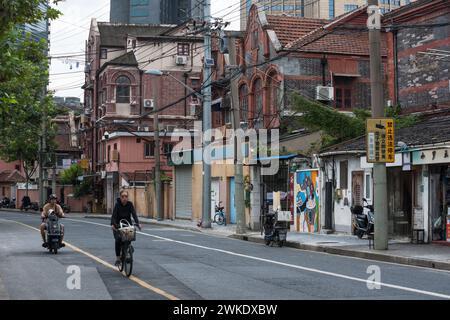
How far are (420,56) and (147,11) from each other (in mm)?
77368

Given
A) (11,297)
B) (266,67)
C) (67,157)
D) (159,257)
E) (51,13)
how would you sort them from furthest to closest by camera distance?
1. (67,157)
2. (266,67)
3. (159,257)
4. (51,13)
5. (11,297)

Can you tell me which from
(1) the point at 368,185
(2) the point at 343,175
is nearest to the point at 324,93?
(2) the point at 343,175

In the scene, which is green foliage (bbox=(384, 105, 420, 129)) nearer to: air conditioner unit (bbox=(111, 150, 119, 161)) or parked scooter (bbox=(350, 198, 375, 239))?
parked scooter (bbox=(350, 198, 375, 239))

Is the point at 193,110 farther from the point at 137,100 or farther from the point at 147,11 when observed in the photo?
the point at 147,11

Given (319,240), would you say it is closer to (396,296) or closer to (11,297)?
(396,296)

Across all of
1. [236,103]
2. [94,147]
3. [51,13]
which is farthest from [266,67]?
[94,147]

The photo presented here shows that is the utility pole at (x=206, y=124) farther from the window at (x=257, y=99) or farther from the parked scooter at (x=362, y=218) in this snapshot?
the parked scooter at (x=362, y=218)

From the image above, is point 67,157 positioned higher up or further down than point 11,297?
higher up

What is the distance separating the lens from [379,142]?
21.6 metres

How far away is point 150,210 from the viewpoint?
168ft

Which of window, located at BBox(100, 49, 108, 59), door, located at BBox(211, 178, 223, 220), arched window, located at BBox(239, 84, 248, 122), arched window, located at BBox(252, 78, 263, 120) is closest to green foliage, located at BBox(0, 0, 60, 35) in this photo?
arched window, located at BBox(252, 78, 263, 120)

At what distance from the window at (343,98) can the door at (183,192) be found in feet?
36.2

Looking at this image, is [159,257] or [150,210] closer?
[159,257]
